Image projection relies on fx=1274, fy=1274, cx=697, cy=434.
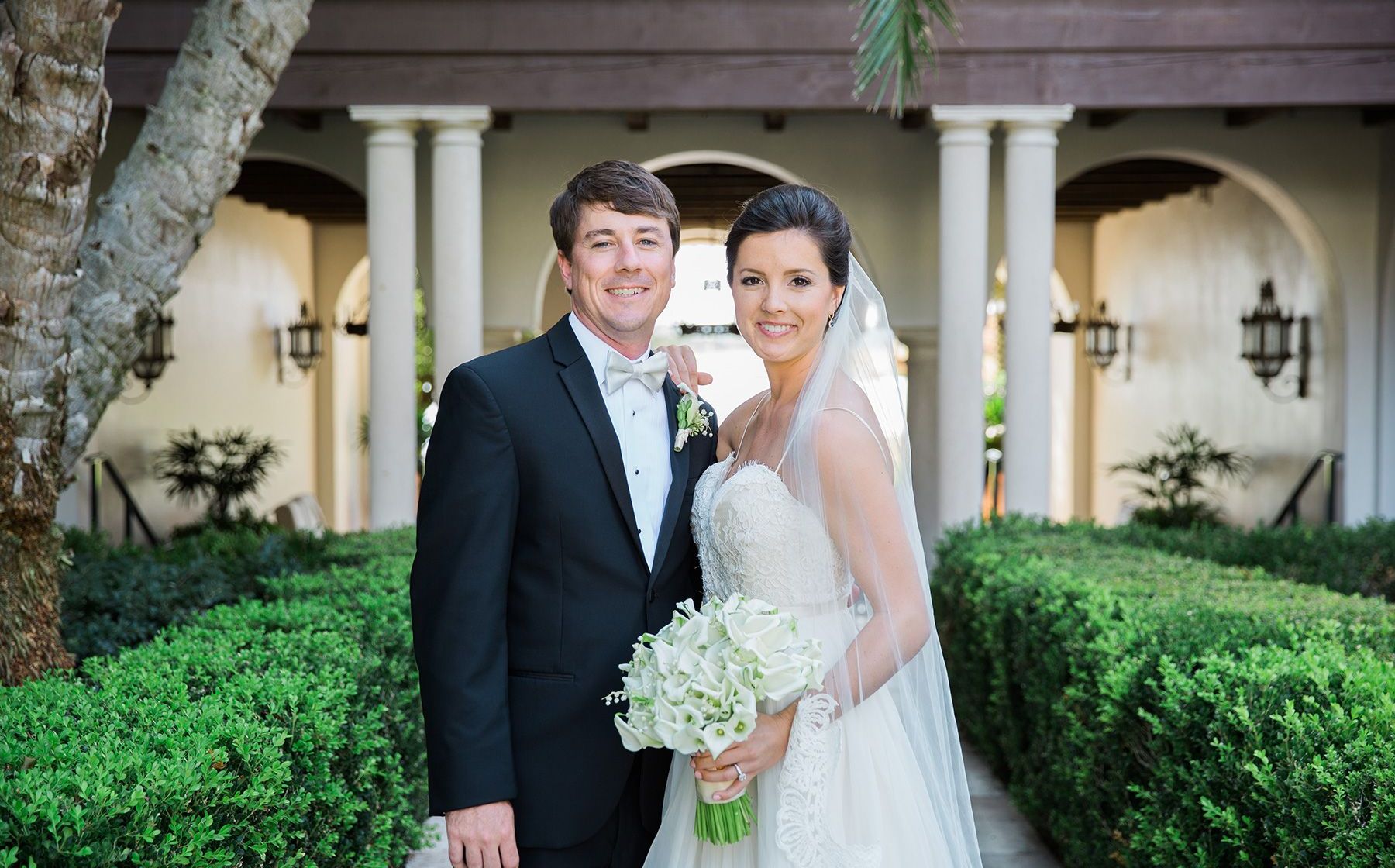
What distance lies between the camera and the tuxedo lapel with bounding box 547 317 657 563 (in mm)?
2703

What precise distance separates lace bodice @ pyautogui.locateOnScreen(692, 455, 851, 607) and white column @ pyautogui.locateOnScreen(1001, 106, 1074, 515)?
6.98 meters

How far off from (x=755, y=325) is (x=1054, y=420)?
17504 millimetres

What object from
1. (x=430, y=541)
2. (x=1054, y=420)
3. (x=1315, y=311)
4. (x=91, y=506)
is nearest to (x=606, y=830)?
(x=430, y=541)

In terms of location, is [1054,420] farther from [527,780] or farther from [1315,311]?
[527,780]

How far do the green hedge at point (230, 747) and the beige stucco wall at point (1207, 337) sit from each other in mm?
10792

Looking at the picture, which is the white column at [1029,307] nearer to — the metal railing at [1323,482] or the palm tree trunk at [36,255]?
the metal railing at [1323,482]

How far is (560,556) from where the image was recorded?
267 cm

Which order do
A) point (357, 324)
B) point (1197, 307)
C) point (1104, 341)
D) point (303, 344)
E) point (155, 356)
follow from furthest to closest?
1. point (1104, 341)
2. point (303, 344)
3. point (357, 324)
4. point (1197, 307)
5. point (155, 356)

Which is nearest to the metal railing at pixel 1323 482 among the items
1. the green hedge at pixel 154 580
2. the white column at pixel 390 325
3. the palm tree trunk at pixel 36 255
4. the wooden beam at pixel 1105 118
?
the wooden beam at pixel 1105 118

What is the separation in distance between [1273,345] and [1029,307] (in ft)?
16.5

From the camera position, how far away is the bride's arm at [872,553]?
2.71 m

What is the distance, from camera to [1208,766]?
11.3ft

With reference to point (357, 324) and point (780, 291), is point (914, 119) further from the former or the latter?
point (780, 291)

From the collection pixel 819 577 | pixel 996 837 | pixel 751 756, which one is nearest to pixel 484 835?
pixel 751 756
